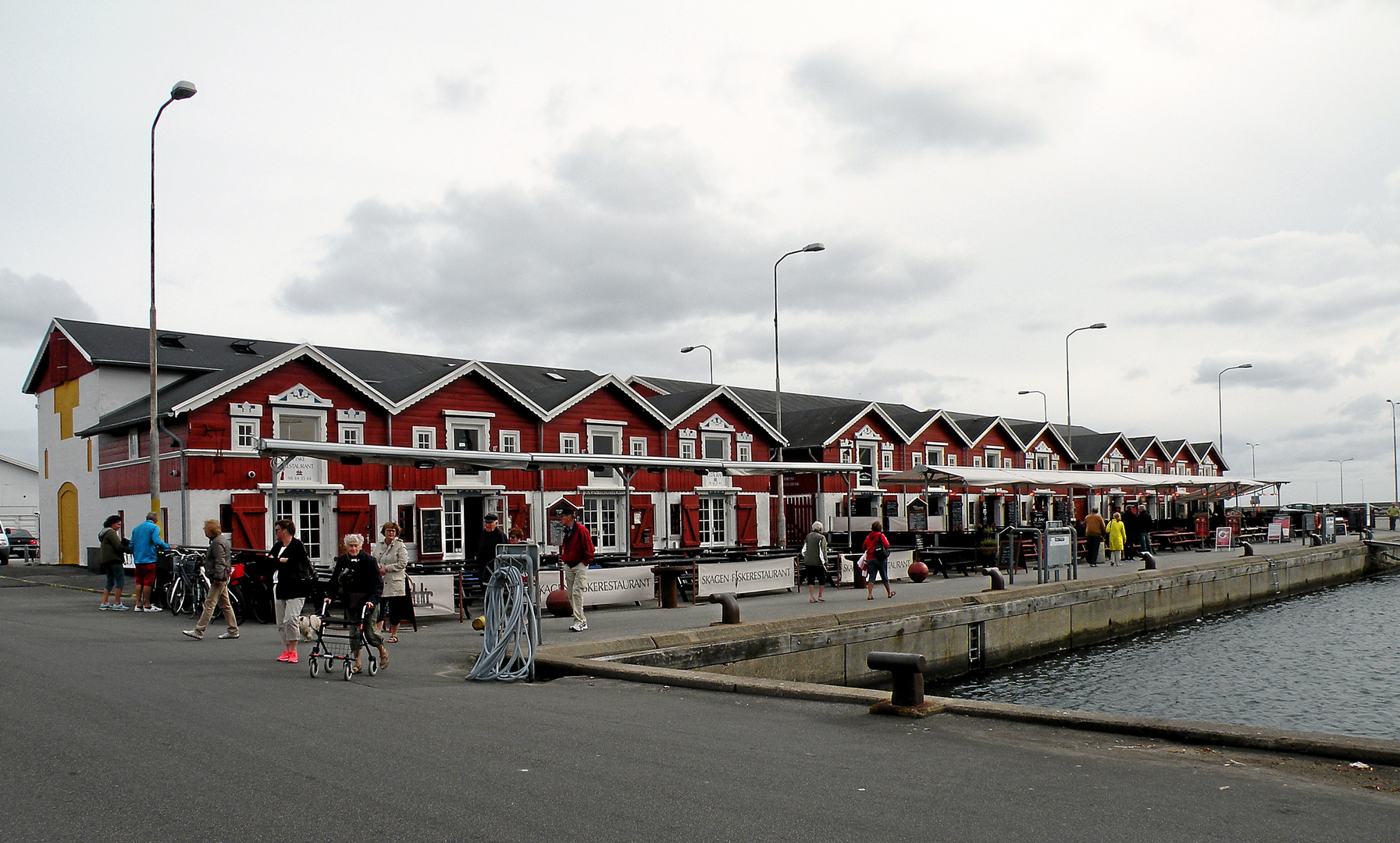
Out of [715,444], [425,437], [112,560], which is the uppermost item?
[425,437]

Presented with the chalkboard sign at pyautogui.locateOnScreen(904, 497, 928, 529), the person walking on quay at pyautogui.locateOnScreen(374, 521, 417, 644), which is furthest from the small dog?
the chalkboard sign at pyautogui.locateOnScreen(904, 497, 928, 529)

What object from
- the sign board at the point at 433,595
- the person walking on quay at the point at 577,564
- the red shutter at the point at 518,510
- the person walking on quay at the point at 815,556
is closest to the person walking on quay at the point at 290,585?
the person walking on quay at the point at 577,564

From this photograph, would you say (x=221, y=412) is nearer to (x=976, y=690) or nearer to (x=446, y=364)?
(x=446, y=364)

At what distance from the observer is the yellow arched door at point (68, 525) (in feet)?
117

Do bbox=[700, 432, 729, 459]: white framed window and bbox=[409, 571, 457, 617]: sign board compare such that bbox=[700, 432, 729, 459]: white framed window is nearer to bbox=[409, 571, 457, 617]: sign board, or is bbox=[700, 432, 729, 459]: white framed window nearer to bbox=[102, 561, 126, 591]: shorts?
bbox=[409, 571, 457, 617]: sign board

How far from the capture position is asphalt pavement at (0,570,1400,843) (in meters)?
5.89

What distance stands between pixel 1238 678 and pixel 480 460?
46.6ft

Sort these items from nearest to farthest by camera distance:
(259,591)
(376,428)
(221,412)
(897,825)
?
1. (897,825)
2. (259,591)
3. (221,412)
4. (376,428)

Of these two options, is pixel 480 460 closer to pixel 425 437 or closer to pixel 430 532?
pixel 430 532

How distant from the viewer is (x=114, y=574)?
19453 mm

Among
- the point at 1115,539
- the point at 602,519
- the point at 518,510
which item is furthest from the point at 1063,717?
the point at 602,519

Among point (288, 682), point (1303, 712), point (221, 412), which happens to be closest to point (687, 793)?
point (288, 682)

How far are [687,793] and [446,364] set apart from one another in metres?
39.9

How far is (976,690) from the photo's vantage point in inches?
719
